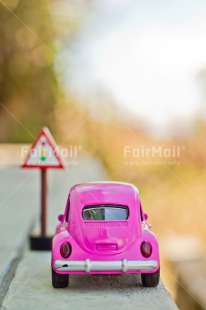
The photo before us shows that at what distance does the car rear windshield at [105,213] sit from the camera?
5.29m

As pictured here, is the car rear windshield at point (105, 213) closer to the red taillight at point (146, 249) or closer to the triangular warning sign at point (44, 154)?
the red taillight at point (146, 249)

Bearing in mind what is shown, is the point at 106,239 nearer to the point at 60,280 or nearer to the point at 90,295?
the point at 90,295

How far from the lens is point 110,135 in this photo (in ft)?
83.8

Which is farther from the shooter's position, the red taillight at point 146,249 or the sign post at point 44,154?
the sign post at point 44,154

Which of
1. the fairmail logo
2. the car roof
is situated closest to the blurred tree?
the fairmail logo

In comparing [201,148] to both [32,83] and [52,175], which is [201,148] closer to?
[52,175]

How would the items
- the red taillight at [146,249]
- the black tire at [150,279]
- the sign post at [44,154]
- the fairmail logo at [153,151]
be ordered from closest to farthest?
the red taillight at [146,249] < the black tire at [150,279] < the sign post at [44,154] < the fairmail logo at [153,151]

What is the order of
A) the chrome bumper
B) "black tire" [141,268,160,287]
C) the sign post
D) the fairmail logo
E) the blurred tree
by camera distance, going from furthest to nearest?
the blurred tree
the fairmail logo
the sign post
"black tire" [141,268,160,287]
the chrome bumper

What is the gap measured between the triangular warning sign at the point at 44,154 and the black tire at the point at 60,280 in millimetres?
1884

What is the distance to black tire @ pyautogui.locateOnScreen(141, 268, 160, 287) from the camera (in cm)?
541

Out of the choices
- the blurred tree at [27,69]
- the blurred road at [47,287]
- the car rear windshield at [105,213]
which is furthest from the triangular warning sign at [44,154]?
the blurred tree at [27,69]

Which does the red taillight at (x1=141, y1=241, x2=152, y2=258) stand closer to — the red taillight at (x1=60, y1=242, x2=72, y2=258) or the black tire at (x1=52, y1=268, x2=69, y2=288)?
the red taillight at (x1=60, y1=242, x2=72, y2=258)

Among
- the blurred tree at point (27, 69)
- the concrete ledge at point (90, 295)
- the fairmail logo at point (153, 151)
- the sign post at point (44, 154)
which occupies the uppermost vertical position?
the blurred tree at point (27, 69)

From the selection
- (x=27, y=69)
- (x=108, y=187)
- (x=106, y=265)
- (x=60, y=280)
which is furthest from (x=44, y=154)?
(x=27, y=69)
